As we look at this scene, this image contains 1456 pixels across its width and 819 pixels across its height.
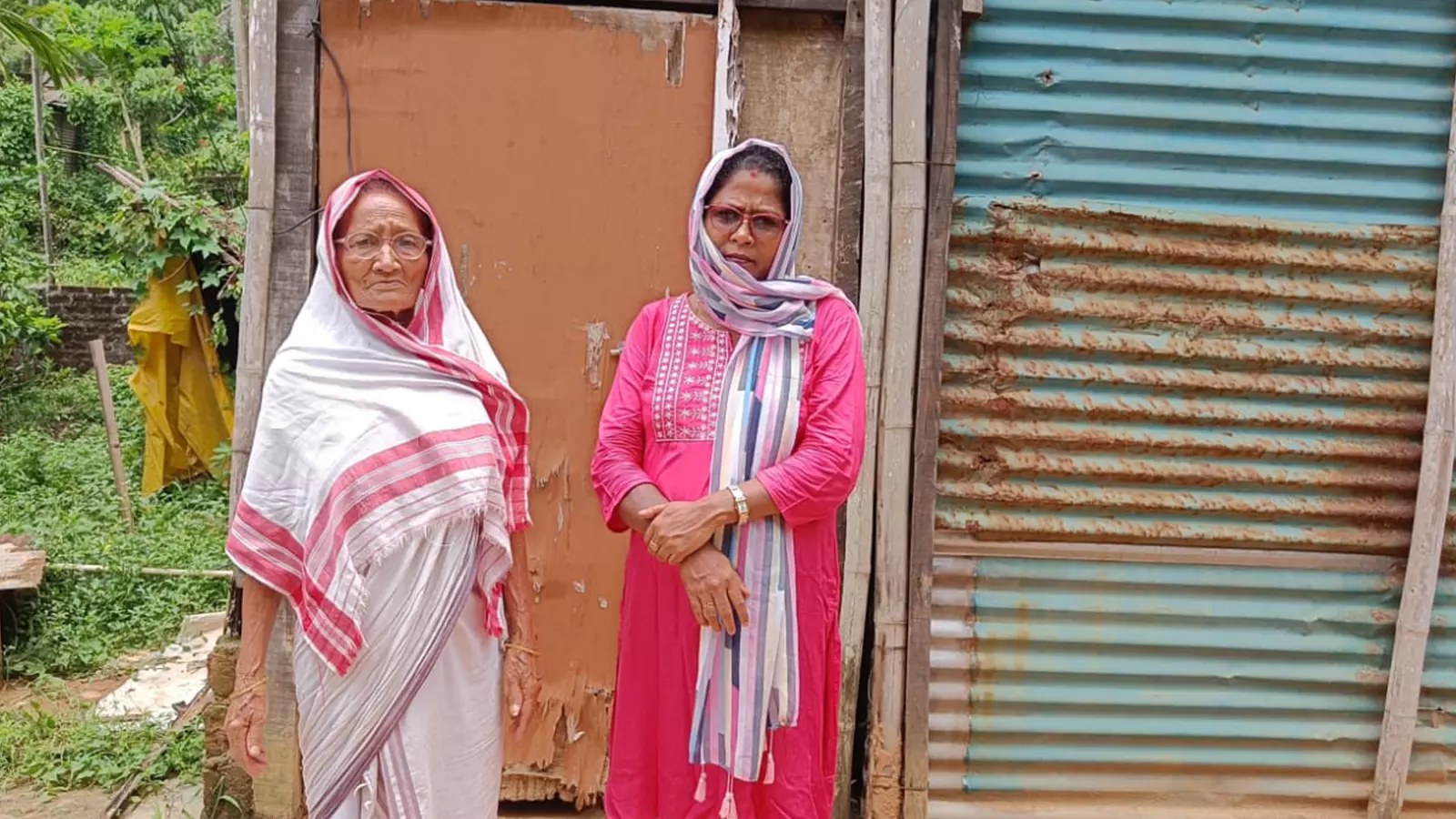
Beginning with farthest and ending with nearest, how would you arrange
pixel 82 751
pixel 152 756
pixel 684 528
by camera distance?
pixel 82 751 < pixel 152 756 < pixel 684 528

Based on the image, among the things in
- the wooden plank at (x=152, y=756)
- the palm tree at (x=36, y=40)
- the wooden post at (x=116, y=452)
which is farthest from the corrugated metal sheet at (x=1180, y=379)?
the wooden post at (x=116, y=452)

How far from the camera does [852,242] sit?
9.57 feet

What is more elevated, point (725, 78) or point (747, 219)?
point (725, 78)

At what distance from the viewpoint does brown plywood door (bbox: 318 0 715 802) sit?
2.81 metres

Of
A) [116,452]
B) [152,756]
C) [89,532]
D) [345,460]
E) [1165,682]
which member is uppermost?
[345,460]

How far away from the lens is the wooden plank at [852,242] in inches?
114

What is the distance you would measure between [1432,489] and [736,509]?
2.51 m

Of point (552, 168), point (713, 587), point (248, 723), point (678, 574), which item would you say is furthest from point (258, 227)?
point (713, 587)

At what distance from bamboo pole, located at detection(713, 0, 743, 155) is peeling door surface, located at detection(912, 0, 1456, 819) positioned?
2.36 ft

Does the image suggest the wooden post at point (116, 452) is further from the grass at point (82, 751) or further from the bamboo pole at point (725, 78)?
the bamboo pole at point (725, 78)

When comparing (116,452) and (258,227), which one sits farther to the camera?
(116,452)

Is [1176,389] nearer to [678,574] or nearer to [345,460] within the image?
[678,574]

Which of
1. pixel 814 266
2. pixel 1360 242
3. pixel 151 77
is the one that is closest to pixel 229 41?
pixel 151 77

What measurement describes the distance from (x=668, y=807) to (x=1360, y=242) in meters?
2.77
